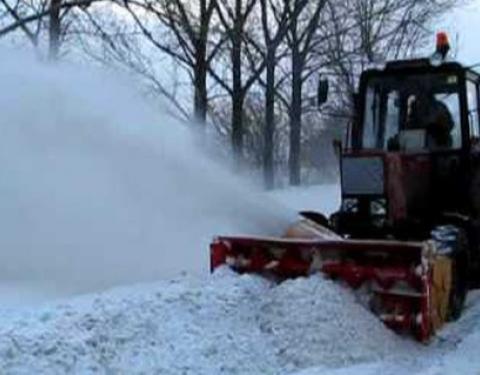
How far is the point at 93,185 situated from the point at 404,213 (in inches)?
140

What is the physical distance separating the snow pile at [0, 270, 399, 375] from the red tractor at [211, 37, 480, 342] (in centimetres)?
27

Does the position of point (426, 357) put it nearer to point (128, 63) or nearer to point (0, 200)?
point (0, 200)

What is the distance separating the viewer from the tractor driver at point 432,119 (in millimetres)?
9617

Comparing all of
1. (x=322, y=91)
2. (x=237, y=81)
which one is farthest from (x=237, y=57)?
(x=322, y=91)

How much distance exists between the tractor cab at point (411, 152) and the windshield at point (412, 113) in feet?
0.03

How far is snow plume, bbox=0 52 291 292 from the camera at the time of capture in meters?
10.2

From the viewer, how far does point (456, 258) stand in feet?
28.6

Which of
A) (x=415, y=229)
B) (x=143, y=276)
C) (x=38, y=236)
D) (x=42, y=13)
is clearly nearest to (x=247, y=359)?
(x=415, y=229)

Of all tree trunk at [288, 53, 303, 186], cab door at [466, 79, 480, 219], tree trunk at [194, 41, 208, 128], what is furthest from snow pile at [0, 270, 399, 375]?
tree trunk at [288, 53, 303, 186]

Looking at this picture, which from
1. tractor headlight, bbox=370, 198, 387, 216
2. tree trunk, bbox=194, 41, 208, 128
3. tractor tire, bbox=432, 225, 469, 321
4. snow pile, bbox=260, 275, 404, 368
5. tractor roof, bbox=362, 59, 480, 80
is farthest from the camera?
tree trunk, bbox=194, 41, 208, 128

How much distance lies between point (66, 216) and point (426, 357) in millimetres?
4832

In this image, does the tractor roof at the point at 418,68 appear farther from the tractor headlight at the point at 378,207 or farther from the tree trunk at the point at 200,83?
the tree trunk at the point at 200,83

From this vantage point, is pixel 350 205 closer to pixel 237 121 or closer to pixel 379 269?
pixel 379 269

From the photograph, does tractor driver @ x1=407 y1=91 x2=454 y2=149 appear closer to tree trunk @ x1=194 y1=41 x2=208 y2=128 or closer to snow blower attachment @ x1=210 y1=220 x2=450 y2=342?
snow blower attachment @ x1=210 y1=220 x2=450 y2=342
